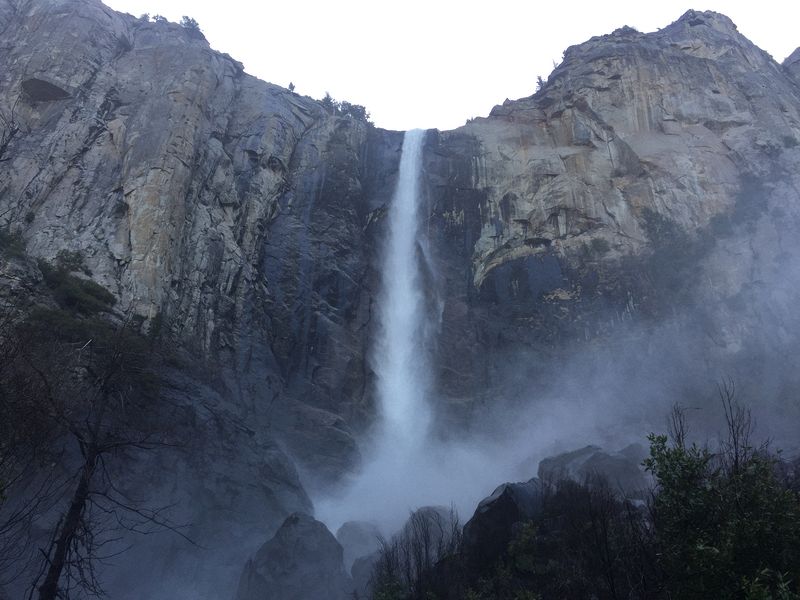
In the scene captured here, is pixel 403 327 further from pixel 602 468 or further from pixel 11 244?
pixel 11 244

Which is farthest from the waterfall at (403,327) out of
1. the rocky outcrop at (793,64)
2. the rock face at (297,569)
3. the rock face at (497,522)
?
the rocky outcrop at (793,64)

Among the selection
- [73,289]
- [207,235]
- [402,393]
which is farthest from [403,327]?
[73,289]

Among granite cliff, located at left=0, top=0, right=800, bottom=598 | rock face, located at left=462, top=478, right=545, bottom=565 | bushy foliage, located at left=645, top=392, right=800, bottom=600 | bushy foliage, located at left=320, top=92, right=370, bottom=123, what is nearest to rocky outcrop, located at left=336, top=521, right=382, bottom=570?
granite cliff, located at left=0, top=0, right=800, bottom=598

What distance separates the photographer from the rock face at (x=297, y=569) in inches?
643

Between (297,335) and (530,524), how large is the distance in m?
17.2

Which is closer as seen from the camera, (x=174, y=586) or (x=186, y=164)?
(x=174, y=586)

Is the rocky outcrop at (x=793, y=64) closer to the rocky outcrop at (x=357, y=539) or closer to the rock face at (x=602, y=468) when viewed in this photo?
the rock face at (x=602, y=468)

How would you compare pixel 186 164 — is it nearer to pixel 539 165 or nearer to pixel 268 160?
pixel 268 160

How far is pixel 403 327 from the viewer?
109 ft

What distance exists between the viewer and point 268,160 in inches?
1310

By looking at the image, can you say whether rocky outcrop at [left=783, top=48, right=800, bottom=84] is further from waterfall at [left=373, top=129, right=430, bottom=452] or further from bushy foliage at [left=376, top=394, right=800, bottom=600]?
bushy foliage at [left=376, top=394, right=800, bottom=600]

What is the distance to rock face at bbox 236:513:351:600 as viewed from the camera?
53.6 ft

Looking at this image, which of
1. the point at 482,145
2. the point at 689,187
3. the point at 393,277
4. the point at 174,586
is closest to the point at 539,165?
the point at 482,145

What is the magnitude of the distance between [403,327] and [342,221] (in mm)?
7338
